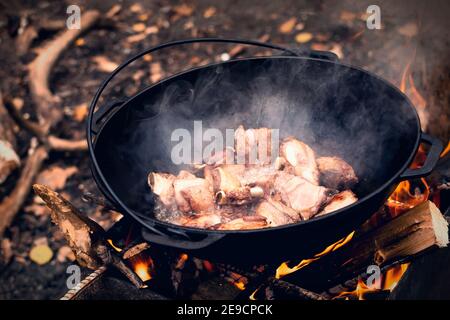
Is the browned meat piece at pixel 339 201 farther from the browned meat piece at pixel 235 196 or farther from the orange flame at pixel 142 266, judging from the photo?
the orange flame at pixel 142 266

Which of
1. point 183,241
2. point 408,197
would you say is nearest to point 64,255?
point 183,241

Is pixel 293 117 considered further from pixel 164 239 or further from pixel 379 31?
pixel 379 31

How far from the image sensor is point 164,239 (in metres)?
1.77

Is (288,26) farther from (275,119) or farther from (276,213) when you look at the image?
(276,213)

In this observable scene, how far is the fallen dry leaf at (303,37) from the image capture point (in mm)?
5098

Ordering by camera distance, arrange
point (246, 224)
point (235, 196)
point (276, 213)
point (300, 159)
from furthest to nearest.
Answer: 1. point (300, 159)
2. point (235, 196)
3. point (276, 213)
4. point (246, 224)

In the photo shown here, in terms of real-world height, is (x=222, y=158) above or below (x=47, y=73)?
below

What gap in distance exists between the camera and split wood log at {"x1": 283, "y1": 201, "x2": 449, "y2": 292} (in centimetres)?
212

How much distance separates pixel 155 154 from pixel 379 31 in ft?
12.1

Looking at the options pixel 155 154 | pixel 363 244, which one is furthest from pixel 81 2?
pixel 363 244

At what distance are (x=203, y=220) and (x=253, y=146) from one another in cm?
76

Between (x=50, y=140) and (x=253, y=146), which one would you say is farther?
(x=50, y=140)

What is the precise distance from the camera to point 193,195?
2365 millimetres

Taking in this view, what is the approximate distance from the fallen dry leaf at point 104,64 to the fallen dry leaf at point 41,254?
240 cm
